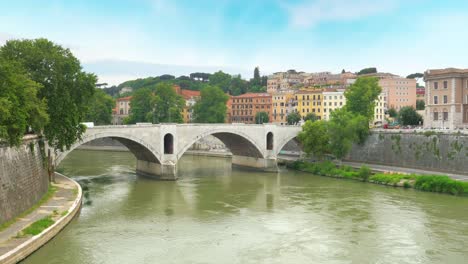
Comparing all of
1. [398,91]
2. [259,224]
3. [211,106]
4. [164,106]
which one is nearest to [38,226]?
[259,224]

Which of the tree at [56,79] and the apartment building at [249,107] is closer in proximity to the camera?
the tree at [56,79]

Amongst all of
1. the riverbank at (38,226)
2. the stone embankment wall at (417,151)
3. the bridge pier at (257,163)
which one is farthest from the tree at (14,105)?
the stone embankment wall at (417,151)

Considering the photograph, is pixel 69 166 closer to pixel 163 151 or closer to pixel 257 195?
pixel 163 151

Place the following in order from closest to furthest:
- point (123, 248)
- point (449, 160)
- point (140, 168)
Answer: point (123, 248) < point (449, 160) < point (140, 168)

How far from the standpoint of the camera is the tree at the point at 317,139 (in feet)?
131

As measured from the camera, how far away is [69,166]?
139 feet

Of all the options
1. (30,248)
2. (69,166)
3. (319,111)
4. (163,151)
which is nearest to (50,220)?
(30,248)

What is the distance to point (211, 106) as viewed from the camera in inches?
2589

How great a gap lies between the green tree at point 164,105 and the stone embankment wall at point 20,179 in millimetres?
40493

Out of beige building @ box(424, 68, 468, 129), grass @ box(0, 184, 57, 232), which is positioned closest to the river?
grass @ box(0, 184, 57, 232)

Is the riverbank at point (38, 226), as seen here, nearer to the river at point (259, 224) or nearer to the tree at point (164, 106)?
the river at point (259, 224)

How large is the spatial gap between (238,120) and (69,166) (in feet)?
144

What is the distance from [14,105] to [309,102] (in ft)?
193

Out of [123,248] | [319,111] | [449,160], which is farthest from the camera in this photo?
[319,111]
